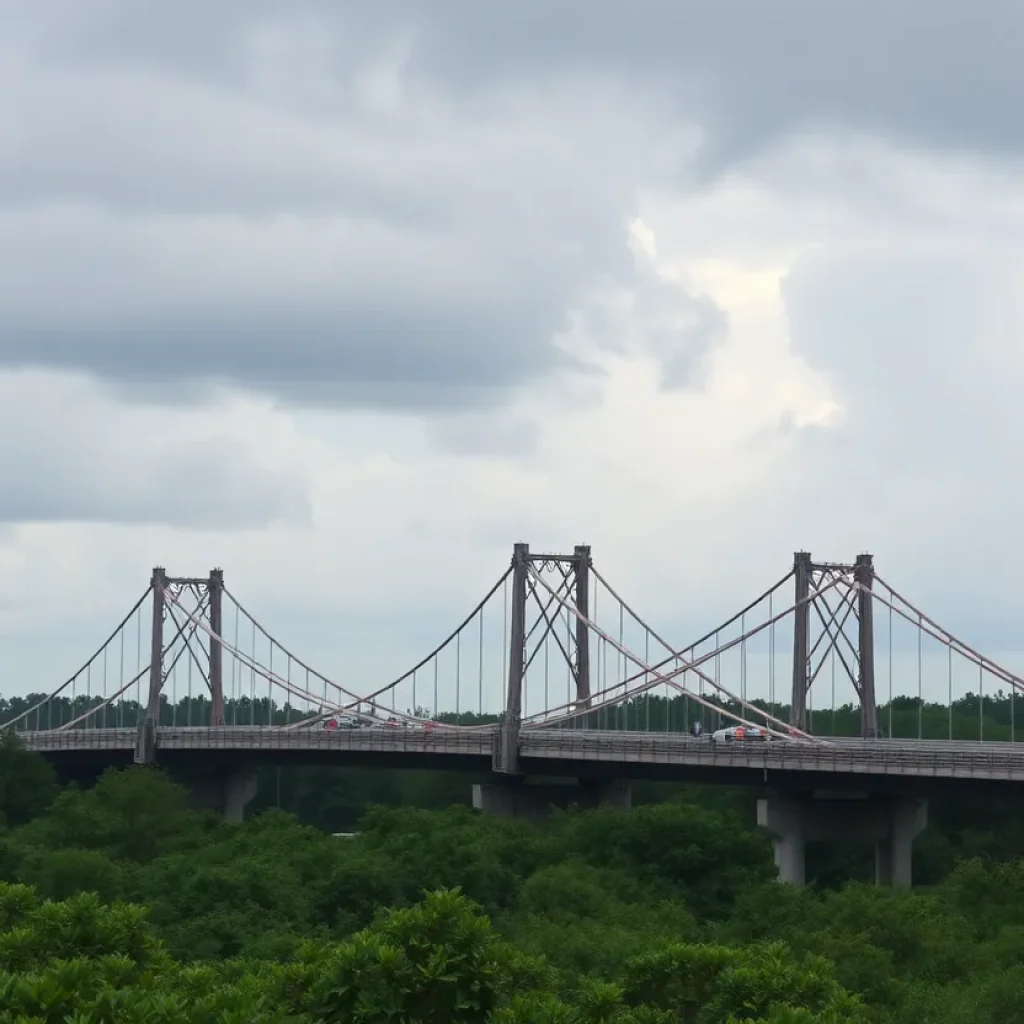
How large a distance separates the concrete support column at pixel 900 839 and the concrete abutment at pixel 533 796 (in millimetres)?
21108

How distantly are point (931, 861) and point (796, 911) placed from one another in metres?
32.8

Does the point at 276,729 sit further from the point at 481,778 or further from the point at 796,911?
the point at 796,911

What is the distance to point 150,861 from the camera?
3907 inches

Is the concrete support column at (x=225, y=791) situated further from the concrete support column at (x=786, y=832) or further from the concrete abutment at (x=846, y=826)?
the concrete support column at (x=786, y=832)

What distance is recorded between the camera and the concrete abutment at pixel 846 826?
9269 centimetres

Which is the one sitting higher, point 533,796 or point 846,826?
point 533,796

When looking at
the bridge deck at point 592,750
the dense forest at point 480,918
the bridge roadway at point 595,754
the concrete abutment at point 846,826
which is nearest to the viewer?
the dense forest at point 480,918

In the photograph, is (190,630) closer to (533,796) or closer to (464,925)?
(533,796)

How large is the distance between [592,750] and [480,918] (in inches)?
2981

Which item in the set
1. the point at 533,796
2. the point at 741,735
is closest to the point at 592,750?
the point at 741,735

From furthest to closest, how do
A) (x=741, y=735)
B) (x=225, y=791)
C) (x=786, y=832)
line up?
(x=225, y=791) → (x=741, y=735) → (x=786, y=832)

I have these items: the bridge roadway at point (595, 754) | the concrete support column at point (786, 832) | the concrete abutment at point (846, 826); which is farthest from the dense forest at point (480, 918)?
the bridge roadway at point (595, 754)

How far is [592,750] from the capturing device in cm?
10512

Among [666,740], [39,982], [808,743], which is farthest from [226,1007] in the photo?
[666,740]
